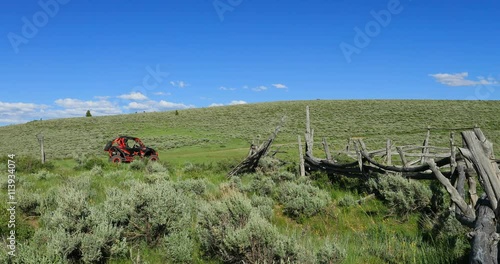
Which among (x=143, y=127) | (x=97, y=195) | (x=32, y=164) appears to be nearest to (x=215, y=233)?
(x=97, y=195)

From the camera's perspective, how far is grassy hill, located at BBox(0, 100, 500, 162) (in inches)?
1522

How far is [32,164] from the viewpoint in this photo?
17.3 m

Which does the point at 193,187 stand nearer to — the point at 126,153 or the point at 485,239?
the point at 485,239

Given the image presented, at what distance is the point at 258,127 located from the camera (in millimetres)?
54938

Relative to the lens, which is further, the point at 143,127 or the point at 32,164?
the point at 143,127

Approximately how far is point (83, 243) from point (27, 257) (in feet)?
2.46

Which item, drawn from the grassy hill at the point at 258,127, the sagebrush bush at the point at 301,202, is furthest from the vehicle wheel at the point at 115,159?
the sagebrush bush at the point at 301,202

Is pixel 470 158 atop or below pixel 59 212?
atop

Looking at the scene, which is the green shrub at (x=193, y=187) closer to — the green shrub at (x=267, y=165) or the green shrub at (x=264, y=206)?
the green shrub at (x=264, y=206)

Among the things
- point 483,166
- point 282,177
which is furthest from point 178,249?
point 282,177

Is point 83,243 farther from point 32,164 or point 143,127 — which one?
point 143,127

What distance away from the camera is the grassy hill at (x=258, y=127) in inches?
1522

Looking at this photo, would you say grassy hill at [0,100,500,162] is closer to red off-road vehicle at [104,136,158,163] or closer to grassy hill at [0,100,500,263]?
red off-road vehicle at [104,136,158,163]

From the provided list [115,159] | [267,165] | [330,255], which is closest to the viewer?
[330,255]
